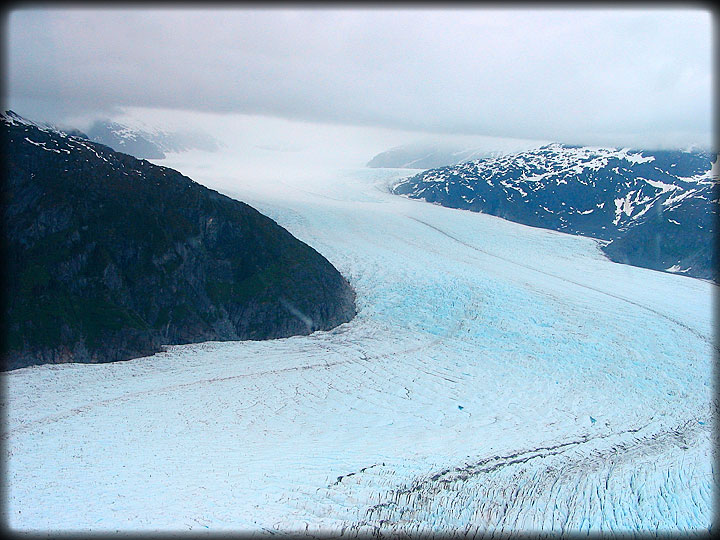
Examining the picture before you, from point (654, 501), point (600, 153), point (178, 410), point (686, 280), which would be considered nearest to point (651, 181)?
point (600, 153)

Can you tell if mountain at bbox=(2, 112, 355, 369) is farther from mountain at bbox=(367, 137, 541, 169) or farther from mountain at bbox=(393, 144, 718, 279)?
mountain at bbox=(367, 137, 541, 169)

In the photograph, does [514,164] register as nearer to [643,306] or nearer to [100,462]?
[643,306]

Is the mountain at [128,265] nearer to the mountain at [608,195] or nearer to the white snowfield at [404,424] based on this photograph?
the white snowfield at [404,424]

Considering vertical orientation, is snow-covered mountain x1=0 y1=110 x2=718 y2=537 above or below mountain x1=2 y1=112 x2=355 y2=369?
below

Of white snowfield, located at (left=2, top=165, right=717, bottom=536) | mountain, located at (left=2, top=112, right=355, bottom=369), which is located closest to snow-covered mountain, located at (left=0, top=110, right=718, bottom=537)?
white snowfield, located at (left=2, top=165, right=717, bottom=536)

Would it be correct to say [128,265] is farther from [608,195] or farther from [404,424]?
[608,195]
